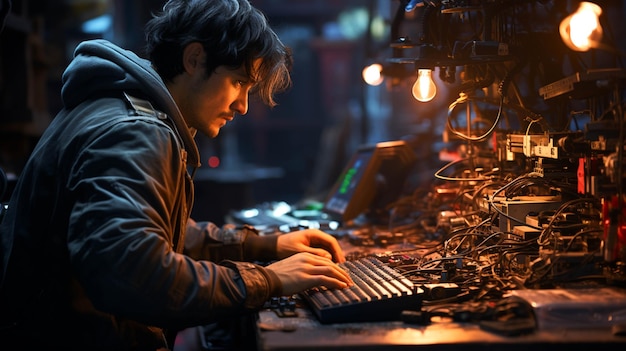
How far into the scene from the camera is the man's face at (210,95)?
2.12 meters

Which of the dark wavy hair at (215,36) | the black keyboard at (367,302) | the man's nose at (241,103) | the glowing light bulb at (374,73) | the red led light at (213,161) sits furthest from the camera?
the red led light at (213,161)

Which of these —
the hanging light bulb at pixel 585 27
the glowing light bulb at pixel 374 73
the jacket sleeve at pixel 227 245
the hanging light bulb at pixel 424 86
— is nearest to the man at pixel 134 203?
the jacket sleeve at pixel 227 245

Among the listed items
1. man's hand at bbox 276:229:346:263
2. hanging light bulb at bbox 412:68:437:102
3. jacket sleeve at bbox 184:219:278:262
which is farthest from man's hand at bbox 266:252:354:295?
hanging light bulb at bbox 412:68:437:102

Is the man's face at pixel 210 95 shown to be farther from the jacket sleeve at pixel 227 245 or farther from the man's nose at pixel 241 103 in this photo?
the jacket sleeve at pixel 227 245

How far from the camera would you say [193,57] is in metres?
2.10

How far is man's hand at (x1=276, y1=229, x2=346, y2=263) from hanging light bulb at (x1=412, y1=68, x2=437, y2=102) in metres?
0.71

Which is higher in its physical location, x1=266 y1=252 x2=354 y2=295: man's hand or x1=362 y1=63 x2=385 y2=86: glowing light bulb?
x1=362 y1=63 x2=385 y2=86: glowing light bulb

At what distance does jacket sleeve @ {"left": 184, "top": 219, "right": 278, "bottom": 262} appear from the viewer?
253cm

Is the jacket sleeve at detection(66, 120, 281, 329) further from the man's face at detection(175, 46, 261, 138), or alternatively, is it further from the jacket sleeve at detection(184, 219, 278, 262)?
the jacket sleeve at detection(184, 219, 278, 262)

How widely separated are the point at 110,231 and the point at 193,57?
744 mm

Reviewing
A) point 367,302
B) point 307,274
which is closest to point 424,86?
point 307,274

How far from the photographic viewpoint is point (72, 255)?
1.58 metres

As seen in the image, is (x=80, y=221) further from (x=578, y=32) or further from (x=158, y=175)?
(x=578, y=32)

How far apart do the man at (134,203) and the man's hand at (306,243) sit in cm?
18
